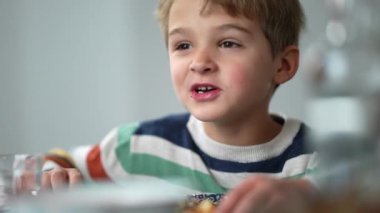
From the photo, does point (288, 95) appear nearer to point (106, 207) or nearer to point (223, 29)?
point (223, 29)

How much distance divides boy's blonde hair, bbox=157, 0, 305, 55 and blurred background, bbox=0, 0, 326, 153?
34.2 inches

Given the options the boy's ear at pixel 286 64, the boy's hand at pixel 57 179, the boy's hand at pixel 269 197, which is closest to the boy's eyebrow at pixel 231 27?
the boy's ear at pixel 286 64

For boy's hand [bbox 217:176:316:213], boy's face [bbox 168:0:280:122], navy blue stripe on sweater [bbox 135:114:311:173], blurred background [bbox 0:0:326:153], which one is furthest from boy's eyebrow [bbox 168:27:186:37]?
blurred background [bbox 0:0:326:153]

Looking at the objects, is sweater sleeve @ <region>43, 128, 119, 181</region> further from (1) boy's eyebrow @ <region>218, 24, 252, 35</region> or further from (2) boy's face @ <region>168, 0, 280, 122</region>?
(1) boy's eyebrow @ <region>218, 24, 252, 35</region>

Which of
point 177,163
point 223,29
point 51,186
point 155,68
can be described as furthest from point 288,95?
point 51,186

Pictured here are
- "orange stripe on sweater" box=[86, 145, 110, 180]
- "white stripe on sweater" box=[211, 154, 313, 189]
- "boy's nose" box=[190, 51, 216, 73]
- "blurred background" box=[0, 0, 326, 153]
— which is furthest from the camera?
"blurred background" box=[0, 0, 326, 153]

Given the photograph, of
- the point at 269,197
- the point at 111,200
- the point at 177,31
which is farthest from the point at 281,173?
the point at 111,200

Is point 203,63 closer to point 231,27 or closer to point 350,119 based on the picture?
point 231,27

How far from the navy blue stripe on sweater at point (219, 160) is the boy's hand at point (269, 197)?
641 millimetres

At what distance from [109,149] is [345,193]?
0.88 metres

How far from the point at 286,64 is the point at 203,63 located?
23 cm

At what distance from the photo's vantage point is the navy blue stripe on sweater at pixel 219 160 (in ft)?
3.52

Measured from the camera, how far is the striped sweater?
3.51 ft

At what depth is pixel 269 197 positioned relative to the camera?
390 millimetres
